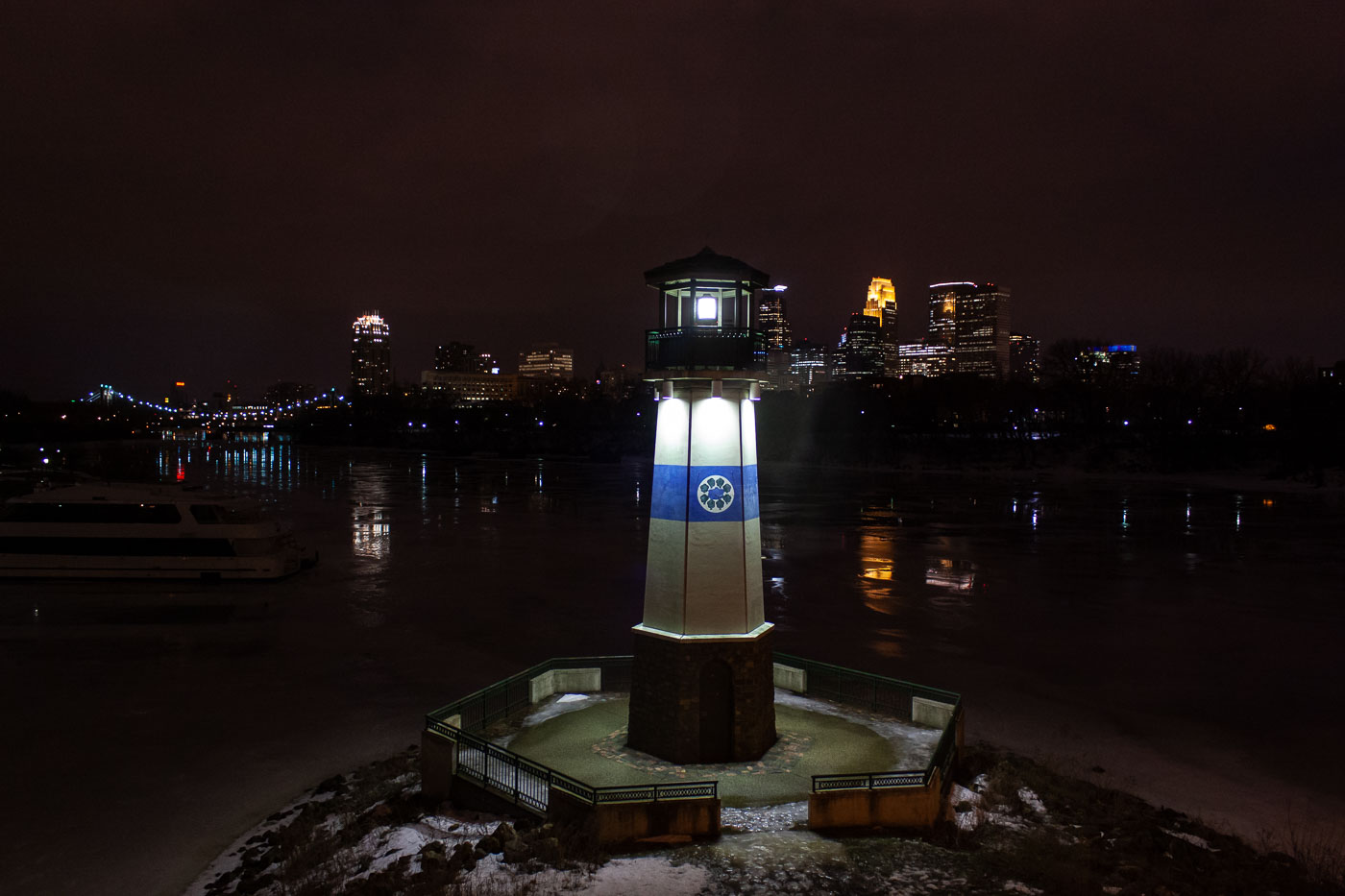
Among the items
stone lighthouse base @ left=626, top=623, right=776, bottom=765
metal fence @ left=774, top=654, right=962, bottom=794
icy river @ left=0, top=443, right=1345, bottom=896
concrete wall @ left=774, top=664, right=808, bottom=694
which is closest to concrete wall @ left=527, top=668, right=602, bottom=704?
icy river @ left=0, top=443, right=1345, bottom=896

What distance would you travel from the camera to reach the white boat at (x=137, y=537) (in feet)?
96.5

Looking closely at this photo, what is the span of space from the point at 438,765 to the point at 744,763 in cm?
434

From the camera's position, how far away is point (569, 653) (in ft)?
67.1

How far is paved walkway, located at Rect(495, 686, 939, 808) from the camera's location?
11.7 meters

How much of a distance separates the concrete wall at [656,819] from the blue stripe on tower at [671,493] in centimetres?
392

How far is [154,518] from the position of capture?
30.2 metres

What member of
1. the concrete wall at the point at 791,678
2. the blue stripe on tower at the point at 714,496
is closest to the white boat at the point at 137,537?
the concrete wall at the point at 791,678

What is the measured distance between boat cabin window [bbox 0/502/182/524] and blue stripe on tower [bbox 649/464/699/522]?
24.7 metres

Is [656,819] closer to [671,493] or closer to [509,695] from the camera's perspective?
[671,493]

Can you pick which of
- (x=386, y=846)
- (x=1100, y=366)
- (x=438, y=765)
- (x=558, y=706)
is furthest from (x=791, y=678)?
(x=1100, y=366)

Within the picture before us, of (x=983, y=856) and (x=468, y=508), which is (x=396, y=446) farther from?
(x=983, y=856)

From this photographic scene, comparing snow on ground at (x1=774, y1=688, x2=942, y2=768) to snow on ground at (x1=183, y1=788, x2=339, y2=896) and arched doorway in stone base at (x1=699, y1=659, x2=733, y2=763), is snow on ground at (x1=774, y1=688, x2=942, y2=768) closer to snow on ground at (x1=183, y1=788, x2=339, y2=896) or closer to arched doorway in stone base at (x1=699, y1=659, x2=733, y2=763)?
arched doorway in stone base at (x1=699, y1=659, x2=733, y2=763)

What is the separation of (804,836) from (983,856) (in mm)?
2139

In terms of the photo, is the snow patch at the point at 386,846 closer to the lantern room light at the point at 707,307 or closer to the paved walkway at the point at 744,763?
the paved walkway at the point at 744,763
